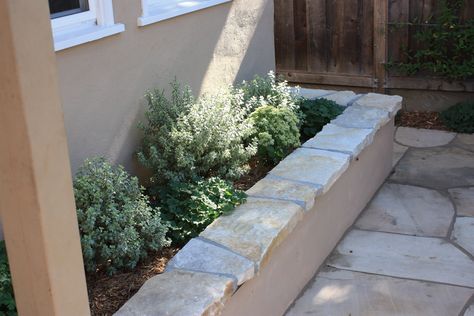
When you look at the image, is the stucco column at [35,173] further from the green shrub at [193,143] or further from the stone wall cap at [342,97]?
the stone wall cap at [342,97]

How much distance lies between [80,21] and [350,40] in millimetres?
4302

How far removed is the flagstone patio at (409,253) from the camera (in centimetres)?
376

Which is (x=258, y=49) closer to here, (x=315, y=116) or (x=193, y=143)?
(x=315, y=116)

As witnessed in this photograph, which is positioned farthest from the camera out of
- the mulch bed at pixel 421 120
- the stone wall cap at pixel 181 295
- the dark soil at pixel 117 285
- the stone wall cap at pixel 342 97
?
the mulch bed at pixel 421 120

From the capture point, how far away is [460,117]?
22.0 feet

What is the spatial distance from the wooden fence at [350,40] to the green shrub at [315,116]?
2217 mm

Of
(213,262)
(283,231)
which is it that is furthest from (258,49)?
(213,262)

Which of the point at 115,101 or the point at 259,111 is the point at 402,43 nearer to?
the point at 259,111

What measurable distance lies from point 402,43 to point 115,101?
414 centimetres

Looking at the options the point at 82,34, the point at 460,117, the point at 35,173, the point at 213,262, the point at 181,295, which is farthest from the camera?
the point at 460,117

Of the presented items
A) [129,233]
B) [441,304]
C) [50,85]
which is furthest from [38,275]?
[441,304]

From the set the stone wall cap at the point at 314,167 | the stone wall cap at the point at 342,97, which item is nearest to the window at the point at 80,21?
the stone wall cap at the point at 314,167

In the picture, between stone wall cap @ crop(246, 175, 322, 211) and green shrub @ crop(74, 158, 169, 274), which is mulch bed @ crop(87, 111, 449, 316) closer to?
green shrub @ crop(74, 158, 169, 274)

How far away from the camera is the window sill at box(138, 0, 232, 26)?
4.10 metres
